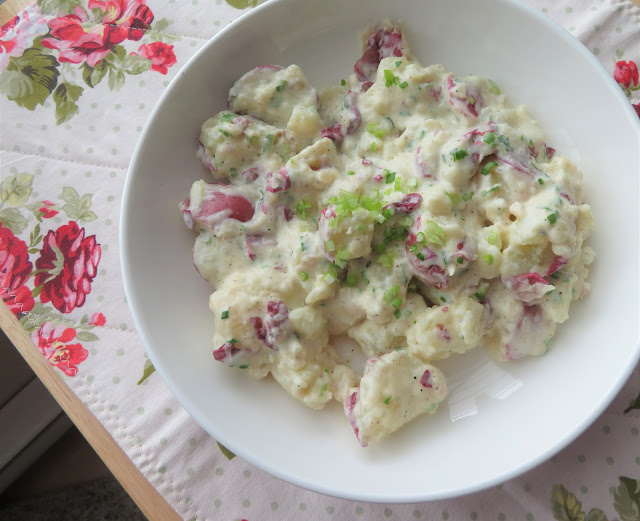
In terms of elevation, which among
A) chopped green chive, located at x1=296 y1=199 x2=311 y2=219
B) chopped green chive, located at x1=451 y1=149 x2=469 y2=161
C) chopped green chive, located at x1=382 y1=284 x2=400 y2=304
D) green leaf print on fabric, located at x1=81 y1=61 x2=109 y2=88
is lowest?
green leaf print on fabric, located at x1=81 y1=61 x2=109 y2=88

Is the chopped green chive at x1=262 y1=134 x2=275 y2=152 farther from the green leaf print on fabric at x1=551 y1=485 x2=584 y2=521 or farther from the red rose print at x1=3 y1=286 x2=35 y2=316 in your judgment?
the green leaf print on fabric at x1=551 y1=485 x2=584 y2=521

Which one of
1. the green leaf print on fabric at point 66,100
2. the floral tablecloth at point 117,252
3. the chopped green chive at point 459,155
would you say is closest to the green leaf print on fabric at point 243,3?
the floral tablecloth at point 117,252

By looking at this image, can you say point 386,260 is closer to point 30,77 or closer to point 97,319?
point 97,319

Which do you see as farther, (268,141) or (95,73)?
(95,73)

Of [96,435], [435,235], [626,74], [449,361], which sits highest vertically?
[626,74]

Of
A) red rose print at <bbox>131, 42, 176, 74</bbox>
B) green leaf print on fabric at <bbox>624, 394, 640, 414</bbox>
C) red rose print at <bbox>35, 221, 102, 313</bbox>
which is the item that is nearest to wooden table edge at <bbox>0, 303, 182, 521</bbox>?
red rose print at <bbox>35, 221, 102, 313</bbox>

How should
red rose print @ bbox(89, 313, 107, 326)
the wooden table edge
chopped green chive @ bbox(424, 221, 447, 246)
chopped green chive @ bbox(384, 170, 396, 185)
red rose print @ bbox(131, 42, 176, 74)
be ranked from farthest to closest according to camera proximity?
red rose print @ bbox(131, 42, 176, 74) → red rose print @ bbox(89, 313, 107, 326) → the wooden table edge → chopped green chive @ bbox(384, 170, 396, 185) → chopped green chive @ bbox(424, 221, 447, 246)

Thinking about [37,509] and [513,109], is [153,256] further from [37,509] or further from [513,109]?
[37,509]

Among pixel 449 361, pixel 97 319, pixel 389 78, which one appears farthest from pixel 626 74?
pixel 97 319
